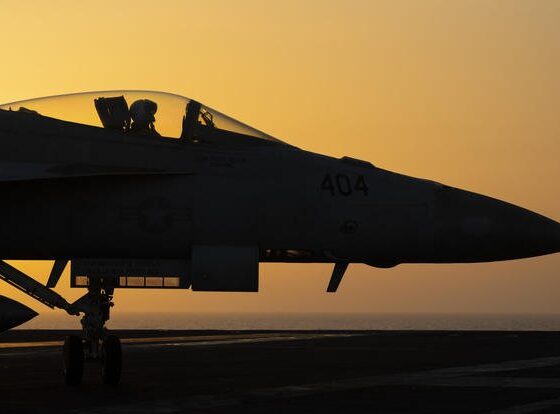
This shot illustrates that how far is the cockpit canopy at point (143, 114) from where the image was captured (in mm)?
17453

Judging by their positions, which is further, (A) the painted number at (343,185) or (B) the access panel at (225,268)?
(A) the painted number at (343,185)

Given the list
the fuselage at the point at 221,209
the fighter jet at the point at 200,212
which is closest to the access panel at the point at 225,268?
the fighter jet at the point at 200,212
